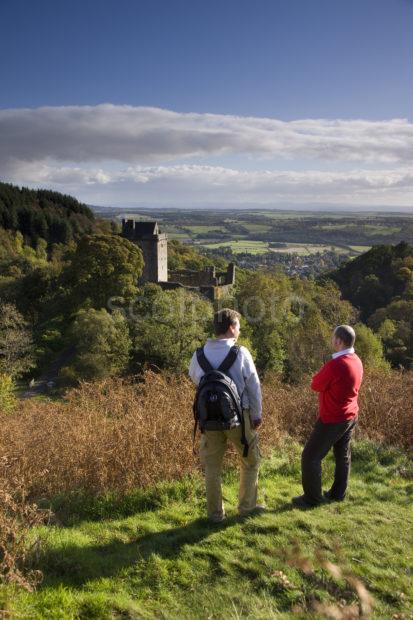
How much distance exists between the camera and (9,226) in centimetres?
6662

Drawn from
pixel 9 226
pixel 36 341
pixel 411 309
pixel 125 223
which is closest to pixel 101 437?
pixel 36 341

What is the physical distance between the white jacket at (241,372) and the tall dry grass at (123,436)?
166 cm

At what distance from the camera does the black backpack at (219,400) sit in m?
4.02

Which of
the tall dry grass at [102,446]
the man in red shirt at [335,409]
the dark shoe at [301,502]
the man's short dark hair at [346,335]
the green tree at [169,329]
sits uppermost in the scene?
the man's short dark hair at [346,335]

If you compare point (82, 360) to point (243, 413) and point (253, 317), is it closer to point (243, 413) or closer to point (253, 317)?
point (253, 317)

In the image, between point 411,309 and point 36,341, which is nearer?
point 36,341

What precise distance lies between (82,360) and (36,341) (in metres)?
9.09

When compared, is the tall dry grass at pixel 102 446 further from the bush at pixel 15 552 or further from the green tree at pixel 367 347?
the green tree at pixel 367 347

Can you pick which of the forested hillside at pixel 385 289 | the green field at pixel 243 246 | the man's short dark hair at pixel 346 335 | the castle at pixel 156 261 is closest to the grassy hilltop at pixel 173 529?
the man's short dark hair at pixel 346 335

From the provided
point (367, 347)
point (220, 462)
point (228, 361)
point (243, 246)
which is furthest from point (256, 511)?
point (243, 246)

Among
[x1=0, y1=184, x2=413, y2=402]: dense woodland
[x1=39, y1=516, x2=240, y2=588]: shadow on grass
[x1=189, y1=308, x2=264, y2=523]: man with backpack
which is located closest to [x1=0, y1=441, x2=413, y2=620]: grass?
[x1=39, y1=516, x2=240, y2=588]: shadow on grass

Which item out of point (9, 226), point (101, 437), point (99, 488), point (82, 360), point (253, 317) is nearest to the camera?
point (99, 488)

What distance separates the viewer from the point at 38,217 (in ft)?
223

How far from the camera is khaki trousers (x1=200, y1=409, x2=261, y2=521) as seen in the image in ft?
14.1
